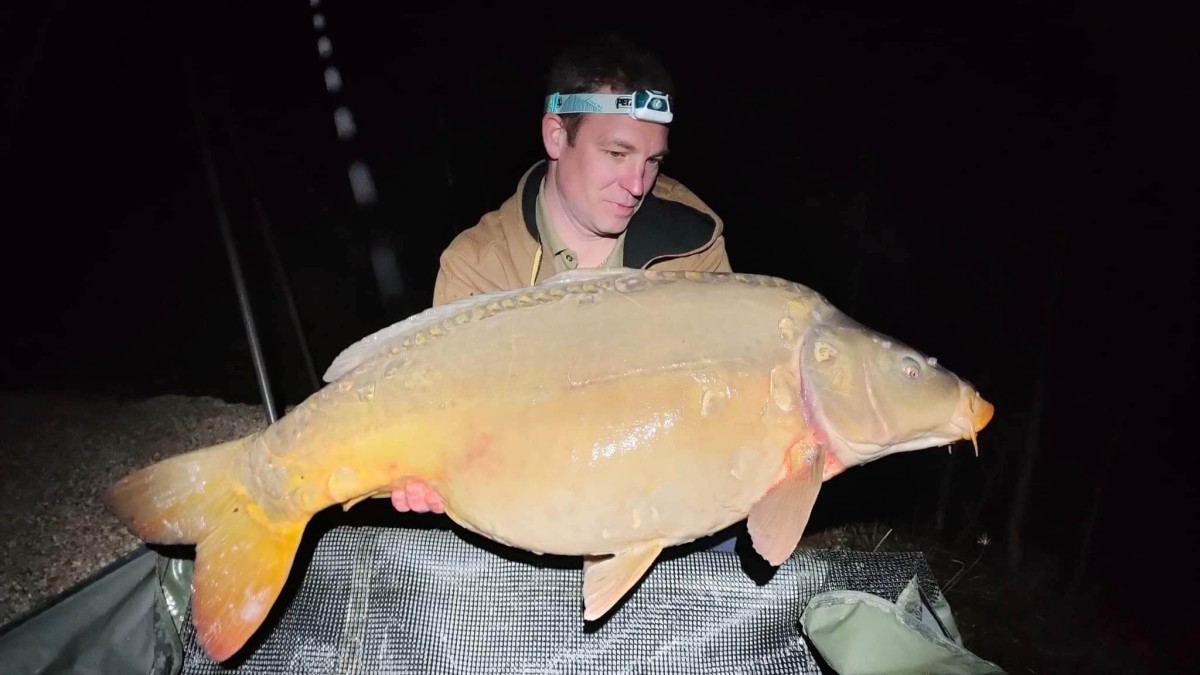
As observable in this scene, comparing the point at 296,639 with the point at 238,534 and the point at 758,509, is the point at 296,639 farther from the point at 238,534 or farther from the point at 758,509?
the point at 758,509

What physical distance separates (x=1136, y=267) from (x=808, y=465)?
6.32 feet

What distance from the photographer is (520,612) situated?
54.6 inches

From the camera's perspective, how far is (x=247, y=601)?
3.45 ft

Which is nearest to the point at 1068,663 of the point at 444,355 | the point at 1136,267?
the point at 1136,267

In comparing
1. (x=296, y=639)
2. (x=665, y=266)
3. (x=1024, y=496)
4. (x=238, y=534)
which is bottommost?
(x=1024, y=496)

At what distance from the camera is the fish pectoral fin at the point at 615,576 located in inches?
40.1

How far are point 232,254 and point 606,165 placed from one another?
145cm

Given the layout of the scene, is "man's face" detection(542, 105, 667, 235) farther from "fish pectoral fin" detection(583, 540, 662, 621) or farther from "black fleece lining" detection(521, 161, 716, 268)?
"fish pectoral fin" detection(583, 540, 662, 621)

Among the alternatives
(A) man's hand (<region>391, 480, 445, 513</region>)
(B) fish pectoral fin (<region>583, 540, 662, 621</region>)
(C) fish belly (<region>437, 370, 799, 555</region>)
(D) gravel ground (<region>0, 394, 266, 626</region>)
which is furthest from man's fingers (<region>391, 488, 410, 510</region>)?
(D) gravel ground (<region>0, 394, 266, 626</region>)

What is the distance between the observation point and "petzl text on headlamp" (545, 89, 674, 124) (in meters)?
1.36

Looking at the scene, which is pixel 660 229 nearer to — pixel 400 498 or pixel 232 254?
Answer: pixel 400 498

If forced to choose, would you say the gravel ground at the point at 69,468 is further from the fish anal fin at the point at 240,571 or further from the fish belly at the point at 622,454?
the fish belly at the point at 622,454

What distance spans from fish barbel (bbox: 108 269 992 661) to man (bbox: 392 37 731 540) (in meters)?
0.48

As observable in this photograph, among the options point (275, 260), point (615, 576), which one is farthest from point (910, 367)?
point (275, 260)
